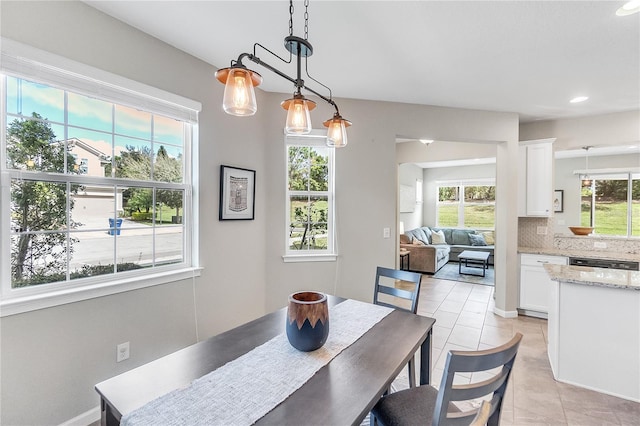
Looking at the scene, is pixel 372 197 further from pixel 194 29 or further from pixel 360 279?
pixel 194 29

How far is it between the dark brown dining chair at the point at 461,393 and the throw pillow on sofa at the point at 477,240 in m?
6.79

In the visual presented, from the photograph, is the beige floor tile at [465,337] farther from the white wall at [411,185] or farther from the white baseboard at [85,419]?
the white wall at [411,185]

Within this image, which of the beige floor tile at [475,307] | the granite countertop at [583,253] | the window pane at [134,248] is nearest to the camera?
the window pane at [134,248]

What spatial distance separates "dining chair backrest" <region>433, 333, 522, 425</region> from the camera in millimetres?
904

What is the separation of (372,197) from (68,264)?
271 cm

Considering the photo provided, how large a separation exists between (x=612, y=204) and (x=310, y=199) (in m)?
7.52

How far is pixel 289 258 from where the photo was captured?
3.15m

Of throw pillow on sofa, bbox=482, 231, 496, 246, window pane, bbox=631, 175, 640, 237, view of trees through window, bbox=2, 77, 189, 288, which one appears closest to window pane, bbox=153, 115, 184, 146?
view of trees through window, bbox=2, 77, 189, 288

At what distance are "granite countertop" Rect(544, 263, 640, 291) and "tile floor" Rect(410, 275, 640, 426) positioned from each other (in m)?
0.84

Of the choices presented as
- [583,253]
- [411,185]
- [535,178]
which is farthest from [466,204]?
[583,253]

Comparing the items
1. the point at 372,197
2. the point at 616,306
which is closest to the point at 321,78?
the point at 372,197

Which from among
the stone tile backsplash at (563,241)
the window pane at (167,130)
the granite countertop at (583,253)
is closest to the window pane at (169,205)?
the window pane at (167,130)

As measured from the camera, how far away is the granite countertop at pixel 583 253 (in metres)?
3.30

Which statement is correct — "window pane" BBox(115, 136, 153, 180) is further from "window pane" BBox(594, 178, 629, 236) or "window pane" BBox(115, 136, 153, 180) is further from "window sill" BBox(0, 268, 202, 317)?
"window pane" BBox(594, 178, 629, 236)
